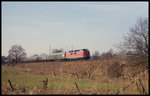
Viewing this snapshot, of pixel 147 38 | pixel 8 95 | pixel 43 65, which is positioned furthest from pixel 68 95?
pixel 43 65

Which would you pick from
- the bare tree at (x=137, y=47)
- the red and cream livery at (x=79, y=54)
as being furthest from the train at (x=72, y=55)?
the bare tree at (x=137, y=47)

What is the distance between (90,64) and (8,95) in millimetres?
28658

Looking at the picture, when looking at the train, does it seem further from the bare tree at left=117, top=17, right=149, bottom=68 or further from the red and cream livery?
the bare tree at left=117, top=17, right=149, bottom=68

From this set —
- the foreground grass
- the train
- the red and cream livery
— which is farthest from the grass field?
the train

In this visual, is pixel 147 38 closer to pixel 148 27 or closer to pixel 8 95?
pixel 148 27

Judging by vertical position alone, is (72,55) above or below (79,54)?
below

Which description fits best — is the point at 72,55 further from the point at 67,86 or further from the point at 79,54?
the point at 67,86

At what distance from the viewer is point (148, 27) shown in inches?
1117

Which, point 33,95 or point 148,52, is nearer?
point 33,95

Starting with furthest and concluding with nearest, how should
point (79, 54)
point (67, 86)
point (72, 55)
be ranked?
point (72, 55) → point (79, 54) → point (67, 86)

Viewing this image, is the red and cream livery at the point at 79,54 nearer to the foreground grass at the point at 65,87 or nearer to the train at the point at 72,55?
the train at the point at 72,55

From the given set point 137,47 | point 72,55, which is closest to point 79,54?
point 72,55

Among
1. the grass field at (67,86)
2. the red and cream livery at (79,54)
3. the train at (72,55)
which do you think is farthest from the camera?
the train at (72,55)

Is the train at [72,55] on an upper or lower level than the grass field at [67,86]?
upper
